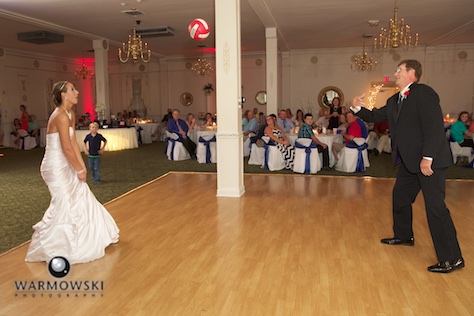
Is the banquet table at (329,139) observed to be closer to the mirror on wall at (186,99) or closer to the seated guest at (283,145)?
the seated guest at (283,145)

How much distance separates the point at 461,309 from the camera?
9.26 feet

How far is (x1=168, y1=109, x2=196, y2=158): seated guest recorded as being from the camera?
10.8 metres

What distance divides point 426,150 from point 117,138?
11153 millimetres

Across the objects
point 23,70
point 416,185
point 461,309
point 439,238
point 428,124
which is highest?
point 23,70

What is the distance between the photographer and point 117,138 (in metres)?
13.0

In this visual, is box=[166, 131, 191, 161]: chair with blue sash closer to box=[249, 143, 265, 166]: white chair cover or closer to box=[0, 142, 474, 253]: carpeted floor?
box=[0, 142, 474, 253]: carpeted floor

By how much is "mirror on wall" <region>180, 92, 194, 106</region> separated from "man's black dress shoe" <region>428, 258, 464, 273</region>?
15.8 meters

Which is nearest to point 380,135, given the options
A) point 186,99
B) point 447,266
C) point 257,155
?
point 257,155

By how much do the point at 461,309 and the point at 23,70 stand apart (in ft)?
56.4

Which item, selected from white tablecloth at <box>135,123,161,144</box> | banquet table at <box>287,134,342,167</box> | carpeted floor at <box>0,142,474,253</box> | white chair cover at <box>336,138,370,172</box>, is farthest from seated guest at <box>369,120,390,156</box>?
white tablecloth at <box>135,123,161,144</box>

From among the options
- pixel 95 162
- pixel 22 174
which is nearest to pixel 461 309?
pixel 95 162

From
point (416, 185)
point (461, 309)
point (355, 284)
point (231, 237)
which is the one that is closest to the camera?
point (461, 309)

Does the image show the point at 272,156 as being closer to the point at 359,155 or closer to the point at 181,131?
the point at 359,155

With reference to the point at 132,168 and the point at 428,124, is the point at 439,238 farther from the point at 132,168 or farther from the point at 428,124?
the point at 132,168
